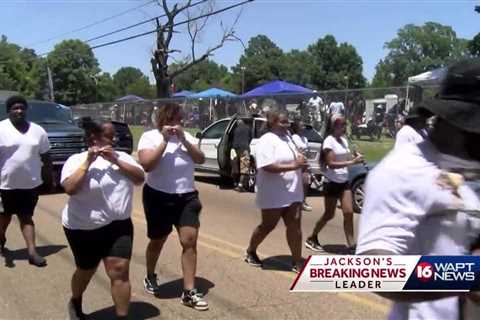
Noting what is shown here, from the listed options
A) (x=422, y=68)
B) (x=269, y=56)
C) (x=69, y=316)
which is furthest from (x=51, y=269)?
(x=422, y=68)

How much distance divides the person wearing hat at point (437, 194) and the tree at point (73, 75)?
87.2 meters

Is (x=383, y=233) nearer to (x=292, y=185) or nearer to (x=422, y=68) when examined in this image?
(x=292, y=185)

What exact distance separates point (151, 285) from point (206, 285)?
0.58 metres

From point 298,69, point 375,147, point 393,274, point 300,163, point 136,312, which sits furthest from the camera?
point 298,69

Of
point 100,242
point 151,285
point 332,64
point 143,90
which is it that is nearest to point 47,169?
point 151,285

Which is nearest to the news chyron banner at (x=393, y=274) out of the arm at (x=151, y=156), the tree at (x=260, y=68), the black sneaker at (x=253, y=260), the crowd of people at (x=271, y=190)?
the crowd of people at (x=271, y=190)

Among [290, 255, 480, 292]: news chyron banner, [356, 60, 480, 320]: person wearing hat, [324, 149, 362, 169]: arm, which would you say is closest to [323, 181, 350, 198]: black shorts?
[324, 149, 362, 169]: arm

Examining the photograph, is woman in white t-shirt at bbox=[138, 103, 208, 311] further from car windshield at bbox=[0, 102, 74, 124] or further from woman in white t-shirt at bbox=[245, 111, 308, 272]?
car windshield at bbox=[0, 102, 74, 124]

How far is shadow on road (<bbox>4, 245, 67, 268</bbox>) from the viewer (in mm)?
7035

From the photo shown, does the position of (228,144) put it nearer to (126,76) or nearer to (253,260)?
(253,260)

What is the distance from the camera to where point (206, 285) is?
6055 mm

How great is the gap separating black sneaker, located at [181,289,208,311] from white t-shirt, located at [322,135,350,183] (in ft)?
9.29

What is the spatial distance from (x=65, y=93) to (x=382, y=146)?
7812 cm

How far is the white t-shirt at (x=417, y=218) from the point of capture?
1.75 m
